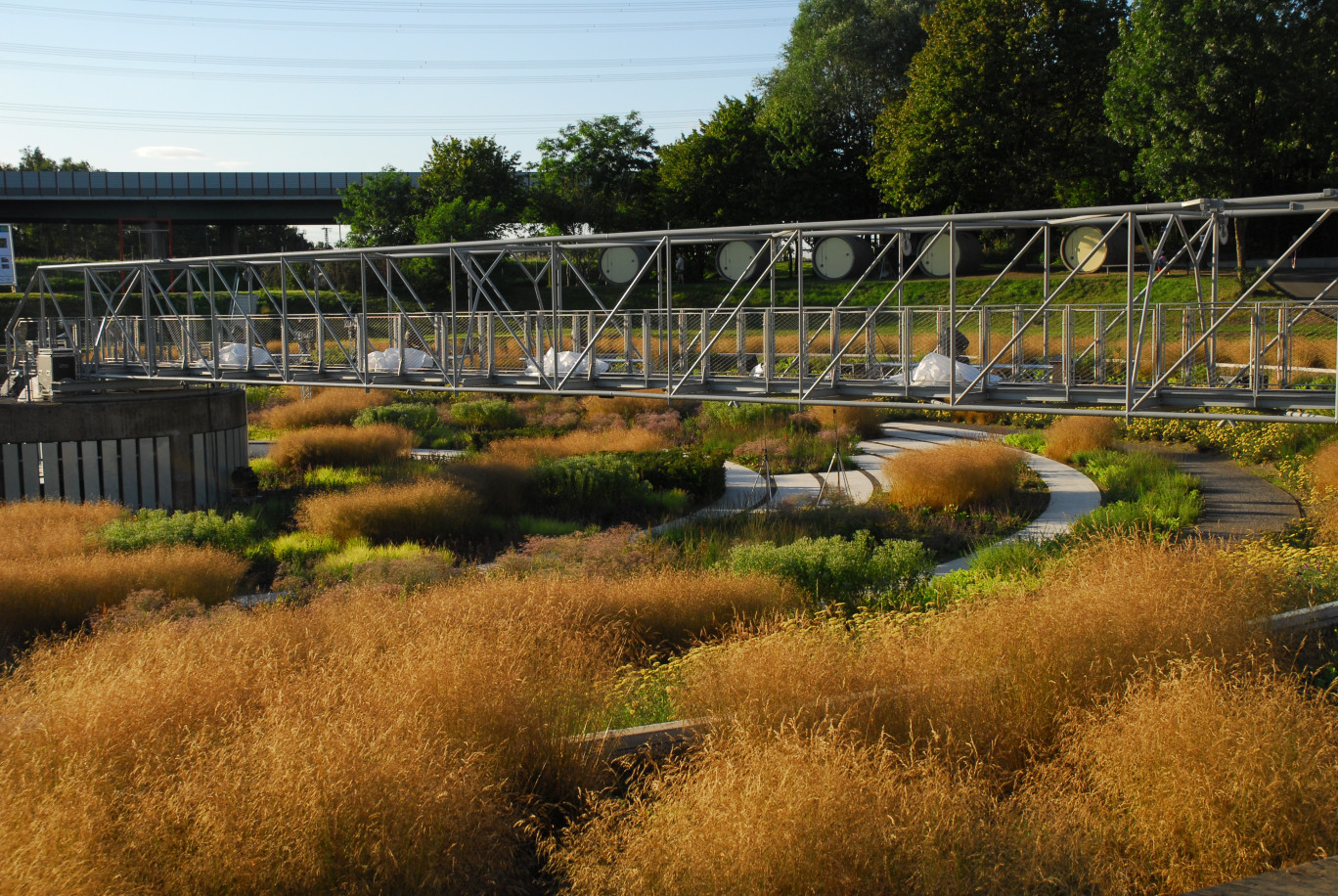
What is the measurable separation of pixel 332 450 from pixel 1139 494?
1606cm

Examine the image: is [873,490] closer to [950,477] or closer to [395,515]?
[950,477]

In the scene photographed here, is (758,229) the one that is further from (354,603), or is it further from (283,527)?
(283,527)

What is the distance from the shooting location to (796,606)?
420 inches

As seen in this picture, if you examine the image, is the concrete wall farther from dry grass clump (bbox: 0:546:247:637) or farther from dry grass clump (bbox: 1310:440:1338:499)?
dry grass clump (bbox: 1310:440:1338:499)

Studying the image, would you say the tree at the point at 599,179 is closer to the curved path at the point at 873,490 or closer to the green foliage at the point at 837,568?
the curved path at the point at 873,490

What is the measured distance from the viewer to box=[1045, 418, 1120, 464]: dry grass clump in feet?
77.4

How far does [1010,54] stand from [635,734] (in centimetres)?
4537

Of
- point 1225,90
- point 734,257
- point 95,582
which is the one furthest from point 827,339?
point 95,582

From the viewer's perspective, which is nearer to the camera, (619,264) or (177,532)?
(177,532)

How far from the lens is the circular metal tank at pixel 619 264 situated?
762 inches

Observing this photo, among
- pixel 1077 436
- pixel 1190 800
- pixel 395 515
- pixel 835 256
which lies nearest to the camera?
pixel 1190 800

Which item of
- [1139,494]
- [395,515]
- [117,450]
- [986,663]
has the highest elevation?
[117,450]

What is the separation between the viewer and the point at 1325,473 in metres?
16.9

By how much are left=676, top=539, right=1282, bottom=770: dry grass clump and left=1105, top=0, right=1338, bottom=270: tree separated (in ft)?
103
